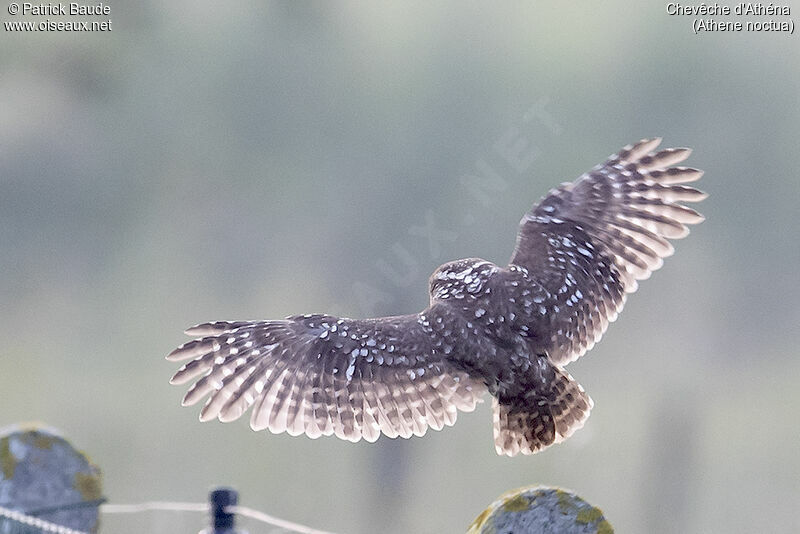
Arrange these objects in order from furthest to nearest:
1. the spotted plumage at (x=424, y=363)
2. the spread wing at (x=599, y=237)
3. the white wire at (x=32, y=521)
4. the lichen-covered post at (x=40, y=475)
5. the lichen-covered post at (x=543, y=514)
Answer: the spread wing at (x=599, y=237), the spotted plumage at (x=424, y=363), the lichen-covered post at (x=40, y=475), the white wire at (x=32, y=521), the lichen-covered post at (x=543, y=514)

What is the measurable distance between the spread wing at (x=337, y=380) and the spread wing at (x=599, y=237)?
433mm

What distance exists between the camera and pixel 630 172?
14.1 ft

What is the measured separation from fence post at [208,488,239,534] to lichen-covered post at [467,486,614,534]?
620 mm

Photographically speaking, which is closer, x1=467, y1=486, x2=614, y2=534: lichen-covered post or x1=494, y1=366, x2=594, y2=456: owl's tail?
x1=467, y1=486, x2=614, y2=534: lichen-covered post

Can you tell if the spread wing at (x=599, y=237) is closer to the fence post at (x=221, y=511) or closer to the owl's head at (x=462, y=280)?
the owl's head at (x=462, y=280)

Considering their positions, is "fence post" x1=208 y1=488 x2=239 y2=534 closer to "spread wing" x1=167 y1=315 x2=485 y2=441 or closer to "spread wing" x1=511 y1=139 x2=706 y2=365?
"spread wing" x1=167 y1=315 x2=485 y2=441

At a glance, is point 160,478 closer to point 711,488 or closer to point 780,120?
point 711,488

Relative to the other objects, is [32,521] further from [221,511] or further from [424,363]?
[424,363]

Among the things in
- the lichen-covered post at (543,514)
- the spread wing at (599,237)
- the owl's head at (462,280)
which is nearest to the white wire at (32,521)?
the lichen-covered post at (543,514)

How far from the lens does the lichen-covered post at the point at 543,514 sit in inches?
93.7

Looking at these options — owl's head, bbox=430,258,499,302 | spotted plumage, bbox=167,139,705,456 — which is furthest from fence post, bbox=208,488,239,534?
owl's head, bbox=430,258,499,302

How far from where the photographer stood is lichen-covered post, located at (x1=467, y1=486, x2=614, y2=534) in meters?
2.38

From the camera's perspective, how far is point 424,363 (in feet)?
12.2

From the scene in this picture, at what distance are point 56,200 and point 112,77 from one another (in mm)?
1279
